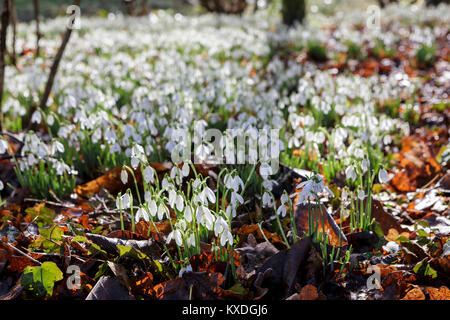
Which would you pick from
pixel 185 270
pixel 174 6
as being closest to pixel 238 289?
pixel 185 270

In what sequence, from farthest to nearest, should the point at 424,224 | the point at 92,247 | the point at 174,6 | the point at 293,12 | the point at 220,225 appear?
the point at 174,6, the point at 293,12, the point at 424,224, the point at 92,247, the point at 220,225

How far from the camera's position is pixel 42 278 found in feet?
5.68

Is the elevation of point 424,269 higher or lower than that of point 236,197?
lower

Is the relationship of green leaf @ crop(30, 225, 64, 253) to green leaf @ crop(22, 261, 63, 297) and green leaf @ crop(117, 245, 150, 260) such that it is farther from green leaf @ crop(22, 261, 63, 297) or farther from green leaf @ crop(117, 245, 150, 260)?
green leaf @ crop(117, 245, 150, 260)

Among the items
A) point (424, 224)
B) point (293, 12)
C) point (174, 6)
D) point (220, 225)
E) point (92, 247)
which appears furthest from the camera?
point (174, 6)

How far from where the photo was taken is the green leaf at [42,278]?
5.64ft

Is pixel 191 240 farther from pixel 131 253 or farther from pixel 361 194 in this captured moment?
pixel 361 194

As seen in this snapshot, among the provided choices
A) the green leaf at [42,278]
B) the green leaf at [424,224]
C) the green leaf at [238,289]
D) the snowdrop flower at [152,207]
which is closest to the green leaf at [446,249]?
the green leaf at [424,224]

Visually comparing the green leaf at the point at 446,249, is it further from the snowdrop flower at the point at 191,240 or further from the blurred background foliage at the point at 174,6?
the blurred background foliage at the point at 174,6

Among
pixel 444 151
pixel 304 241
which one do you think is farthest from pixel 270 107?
pixel 304 241

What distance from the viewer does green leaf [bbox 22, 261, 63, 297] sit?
1.72 meters

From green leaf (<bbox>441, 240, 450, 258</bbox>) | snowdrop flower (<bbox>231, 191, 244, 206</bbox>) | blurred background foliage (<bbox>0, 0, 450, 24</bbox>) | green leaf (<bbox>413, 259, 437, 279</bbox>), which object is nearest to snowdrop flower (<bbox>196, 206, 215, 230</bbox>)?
snowdrop flower (<bbox>231, 191, 244, 206</bbox>)

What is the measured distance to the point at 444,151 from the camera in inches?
117
